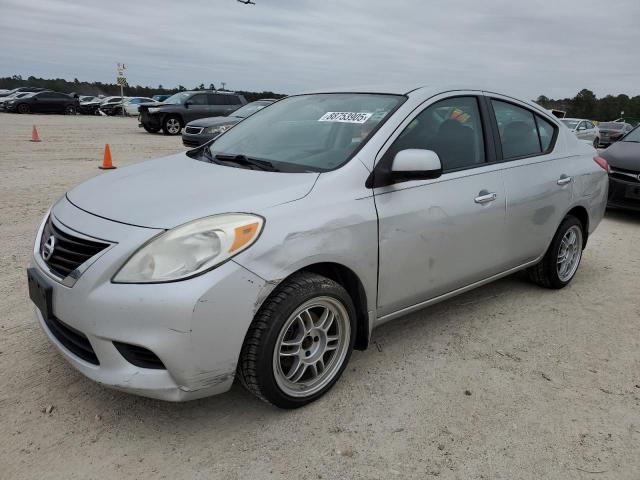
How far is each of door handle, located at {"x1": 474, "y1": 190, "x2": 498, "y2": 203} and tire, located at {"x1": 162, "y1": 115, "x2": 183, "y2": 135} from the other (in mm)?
17917

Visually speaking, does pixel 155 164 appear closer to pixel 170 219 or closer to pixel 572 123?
pixel 170 219

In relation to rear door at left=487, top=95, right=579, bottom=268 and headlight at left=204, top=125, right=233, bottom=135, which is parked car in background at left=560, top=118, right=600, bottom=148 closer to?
headlight at left=204, top=125, right=233, bottom=135

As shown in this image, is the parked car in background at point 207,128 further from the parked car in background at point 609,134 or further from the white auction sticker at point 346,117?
the parked car in background at point 609,134

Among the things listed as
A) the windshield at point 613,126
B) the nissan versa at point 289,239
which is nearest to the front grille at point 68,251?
the nissan versa at point 289,239

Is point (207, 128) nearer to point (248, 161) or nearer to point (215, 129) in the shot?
point (215, 129)

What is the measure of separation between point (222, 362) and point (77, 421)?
0.84 m

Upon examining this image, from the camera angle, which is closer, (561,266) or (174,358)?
(174,358)

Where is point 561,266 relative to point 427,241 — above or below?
below

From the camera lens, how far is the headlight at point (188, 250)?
7.37ft

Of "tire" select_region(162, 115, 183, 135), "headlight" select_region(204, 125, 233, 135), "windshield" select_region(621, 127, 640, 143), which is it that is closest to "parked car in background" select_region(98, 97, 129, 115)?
"tire" select_region(162, 115, 183, 135)

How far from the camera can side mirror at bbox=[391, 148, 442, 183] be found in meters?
2.82

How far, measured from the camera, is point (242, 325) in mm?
2322

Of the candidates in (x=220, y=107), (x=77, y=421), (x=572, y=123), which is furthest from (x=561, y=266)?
(x=572, y=123)

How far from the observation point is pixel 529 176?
3.85 meters
